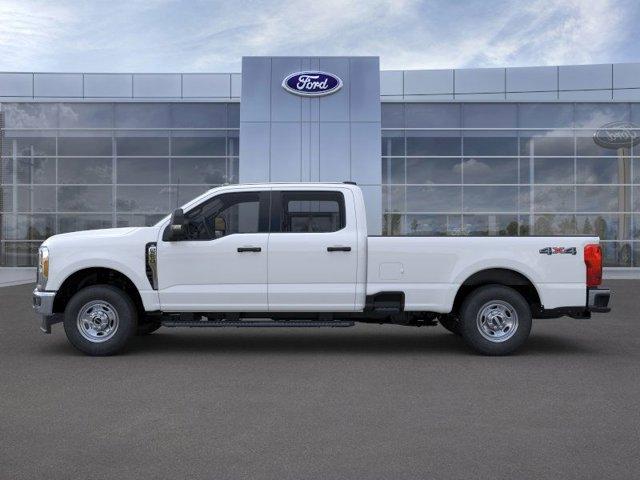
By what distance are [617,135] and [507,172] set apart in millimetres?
5045

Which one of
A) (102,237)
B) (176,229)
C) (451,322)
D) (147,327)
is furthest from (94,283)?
(451,322)

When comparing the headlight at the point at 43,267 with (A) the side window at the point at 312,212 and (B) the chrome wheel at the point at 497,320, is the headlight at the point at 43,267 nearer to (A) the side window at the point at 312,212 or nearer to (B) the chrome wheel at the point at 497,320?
(A) the side window at the point at 312,212

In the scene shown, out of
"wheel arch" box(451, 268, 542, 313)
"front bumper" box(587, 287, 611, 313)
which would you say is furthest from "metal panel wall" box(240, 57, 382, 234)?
"front bumper" box(587, 287, 611, 313)

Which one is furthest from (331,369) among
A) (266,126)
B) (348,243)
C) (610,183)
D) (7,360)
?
(610,183)

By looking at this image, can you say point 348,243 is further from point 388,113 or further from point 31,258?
point 31,258

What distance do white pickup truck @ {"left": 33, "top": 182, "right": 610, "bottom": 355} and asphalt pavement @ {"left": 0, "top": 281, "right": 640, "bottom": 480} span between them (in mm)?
504

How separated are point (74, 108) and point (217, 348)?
25.3 metres

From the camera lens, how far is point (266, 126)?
28.4 meters

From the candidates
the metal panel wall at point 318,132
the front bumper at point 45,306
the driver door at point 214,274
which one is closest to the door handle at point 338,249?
the driver door at point 214,274

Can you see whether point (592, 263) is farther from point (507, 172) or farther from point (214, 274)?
point (507, 172)

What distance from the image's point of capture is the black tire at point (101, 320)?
897 cm

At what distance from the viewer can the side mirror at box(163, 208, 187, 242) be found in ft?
28.7

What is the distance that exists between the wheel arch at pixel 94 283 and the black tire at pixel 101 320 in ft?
0.97

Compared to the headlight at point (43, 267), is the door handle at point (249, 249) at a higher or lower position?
higher
